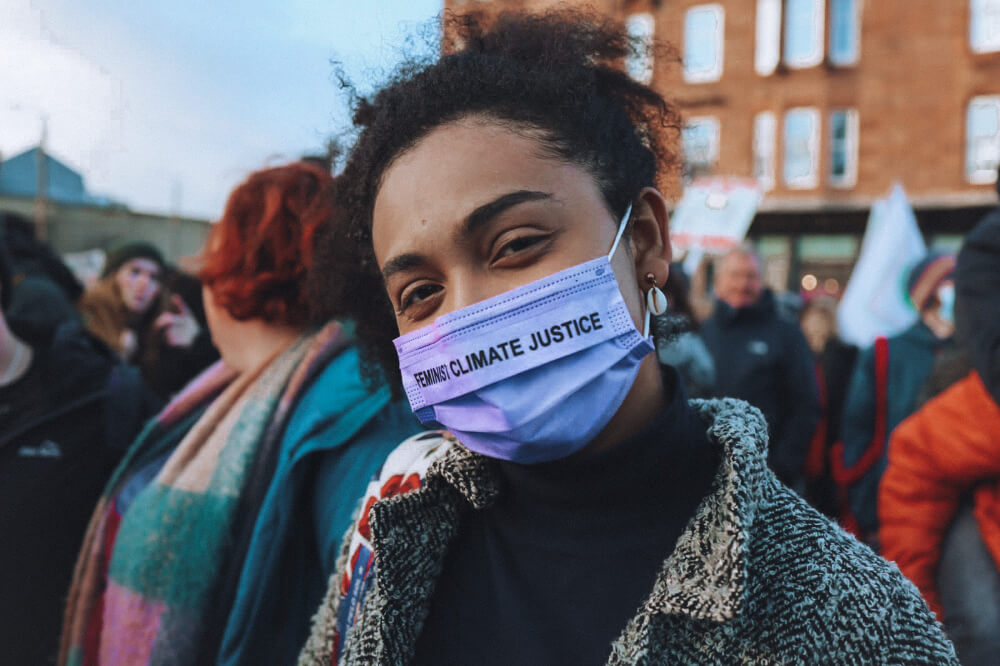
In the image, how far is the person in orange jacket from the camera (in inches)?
77.1

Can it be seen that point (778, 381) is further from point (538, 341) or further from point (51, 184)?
point (51, 184)

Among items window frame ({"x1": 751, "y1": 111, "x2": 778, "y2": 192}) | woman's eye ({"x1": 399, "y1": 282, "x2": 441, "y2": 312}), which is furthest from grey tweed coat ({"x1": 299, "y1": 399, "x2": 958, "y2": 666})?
window frame ({"x1": 751, "y1": 111, "x2": 778, "y2": 192})

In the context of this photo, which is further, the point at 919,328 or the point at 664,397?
the point at 919,328

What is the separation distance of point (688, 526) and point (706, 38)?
2029 centimetres

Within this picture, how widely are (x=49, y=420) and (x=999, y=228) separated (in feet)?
9.71

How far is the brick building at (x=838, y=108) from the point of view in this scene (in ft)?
55.5

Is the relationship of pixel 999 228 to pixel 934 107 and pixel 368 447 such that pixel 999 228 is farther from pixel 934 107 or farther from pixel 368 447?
pixel 934 107

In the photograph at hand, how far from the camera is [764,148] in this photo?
1873 cm

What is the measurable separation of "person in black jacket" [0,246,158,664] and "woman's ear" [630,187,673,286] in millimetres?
2022

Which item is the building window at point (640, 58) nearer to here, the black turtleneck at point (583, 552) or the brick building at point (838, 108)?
the black turtleneck at point (583, 552)

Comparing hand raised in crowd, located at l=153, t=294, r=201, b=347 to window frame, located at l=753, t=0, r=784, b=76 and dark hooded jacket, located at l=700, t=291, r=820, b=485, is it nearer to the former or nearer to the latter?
→ dark hooded jacket, located at l=700, t=291, r=820, b=485

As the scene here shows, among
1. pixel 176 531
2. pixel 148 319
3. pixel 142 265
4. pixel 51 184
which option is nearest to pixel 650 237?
pixel 176 531

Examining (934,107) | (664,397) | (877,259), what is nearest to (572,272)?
(664,397)

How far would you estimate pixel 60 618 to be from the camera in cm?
236
